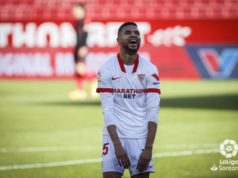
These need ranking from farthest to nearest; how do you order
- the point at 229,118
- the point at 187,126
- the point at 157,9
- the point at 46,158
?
the point at 157,9, the point at 229,118, the point at 187,126, the point at 46,158

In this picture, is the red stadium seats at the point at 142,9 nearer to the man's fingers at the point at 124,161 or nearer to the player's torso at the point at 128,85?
the player's torso at the point at 128,85

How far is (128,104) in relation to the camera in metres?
6.56

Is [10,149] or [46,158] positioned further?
[10,149]

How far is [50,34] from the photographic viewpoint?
29328mm

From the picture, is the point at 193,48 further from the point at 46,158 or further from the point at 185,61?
the point at 46,158

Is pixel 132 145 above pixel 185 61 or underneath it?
above

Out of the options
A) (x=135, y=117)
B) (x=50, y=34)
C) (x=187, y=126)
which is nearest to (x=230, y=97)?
(x=187, y=126)

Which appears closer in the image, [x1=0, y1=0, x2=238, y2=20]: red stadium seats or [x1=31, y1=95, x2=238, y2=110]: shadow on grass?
[x1=31, y1=95, x2=238, y2=110]: shadow on grass

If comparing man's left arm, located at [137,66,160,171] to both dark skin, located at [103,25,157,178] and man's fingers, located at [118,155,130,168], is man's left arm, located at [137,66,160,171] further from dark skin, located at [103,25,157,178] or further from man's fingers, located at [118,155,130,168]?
man's fingers, located at [118,155,130,168]

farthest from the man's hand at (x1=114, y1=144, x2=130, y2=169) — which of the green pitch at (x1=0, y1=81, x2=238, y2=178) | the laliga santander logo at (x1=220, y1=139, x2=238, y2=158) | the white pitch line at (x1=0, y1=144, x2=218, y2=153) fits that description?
the white pitch line at (x1=0, y1=144, x2=218, y2=153)

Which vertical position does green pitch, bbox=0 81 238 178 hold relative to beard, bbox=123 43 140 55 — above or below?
below

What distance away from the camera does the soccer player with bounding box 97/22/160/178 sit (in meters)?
6.50

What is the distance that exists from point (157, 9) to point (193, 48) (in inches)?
155

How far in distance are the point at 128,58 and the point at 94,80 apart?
17.6 metres
